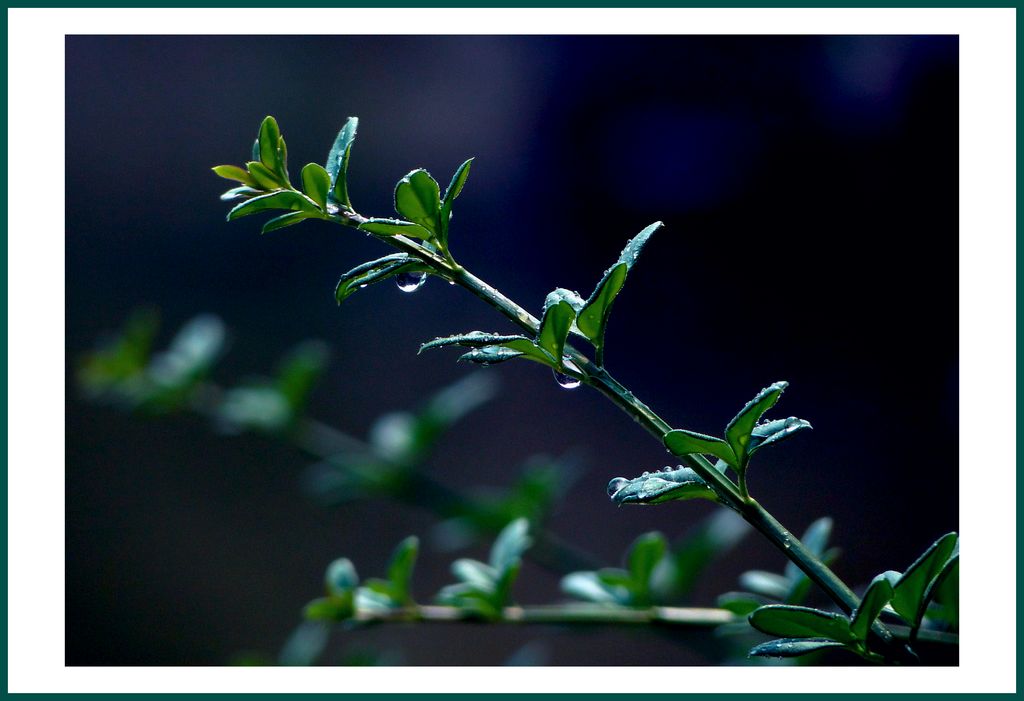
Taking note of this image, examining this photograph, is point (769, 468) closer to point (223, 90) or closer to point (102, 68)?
point (223, 90)

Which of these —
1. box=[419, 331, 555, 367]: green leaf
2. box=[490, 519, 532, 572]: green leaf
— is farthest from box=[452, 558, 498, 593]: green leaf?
box=[419, 331, 555, 367]: green leaf

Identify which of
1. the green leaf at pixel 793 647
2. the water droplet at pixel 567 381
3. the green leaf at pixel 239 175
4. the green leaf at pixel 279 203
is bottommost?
the green leaf at pixel 793 647

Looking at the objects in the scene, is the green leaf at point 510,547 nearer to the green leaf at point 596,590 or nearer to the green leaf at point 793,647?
the green leaf at point 596,590

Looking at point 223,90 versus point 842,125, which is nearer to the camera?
point 842,125

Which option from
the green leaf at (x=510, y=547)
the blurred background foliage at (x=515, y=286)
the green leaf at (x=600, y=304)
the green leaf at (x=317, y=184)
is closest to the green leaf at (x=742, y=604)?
the green leaf at (x=510, y=547)

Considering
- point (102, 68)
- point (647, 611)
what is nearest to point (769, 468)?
point (647, 611)
